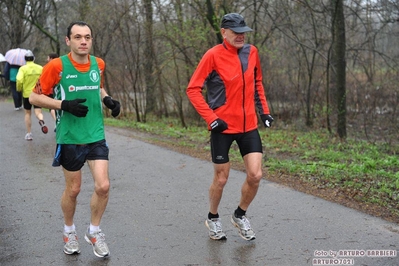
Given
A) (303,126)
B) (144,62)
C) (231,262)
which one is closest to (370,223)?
(231,262)

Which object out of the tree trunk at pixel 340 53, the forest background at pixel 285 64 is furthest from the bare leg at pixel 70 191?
the tree trunk at pixel 340 53

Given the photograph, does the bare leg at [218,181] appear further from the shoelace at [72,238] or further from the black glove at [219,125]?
the shoelace at [72,238]

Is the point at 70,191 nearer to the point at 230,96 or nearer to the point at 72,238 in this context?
the point at 72,238

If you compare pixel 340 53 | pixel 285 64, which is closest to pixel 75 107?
pixel 340 53

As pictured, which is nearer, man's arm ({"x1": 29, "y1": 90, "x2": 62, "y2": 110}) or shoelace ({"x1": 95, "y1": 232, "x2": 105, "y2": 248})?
man's arm ({"x1": 29, "y1": 90, "x2": 62, "y2": 110})

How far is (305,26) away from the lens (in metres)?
16.5

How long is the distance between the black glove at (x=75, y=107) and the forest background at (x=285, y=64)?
19.4ft

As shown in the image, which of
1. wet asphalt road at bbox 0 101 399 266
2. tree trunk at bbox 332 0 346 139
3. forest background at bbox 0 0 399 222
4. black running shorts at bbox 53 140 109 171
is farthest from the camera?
forest background at bbox 0 0 399 222

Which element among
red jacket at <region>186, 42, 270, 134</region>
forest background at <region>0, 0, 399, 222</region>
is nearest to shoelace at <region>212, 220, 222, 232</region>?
red jacket at <region>186, 42, 270, 134</region>

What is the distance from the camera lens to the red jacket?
16.0 ft

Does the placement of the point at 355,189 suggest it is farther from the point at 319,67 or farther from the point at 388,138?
the point at 319,67

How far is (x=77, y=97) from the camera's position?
4.58m

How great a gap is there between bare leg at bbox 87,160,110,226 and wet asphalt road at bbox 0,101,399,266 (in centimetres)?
43

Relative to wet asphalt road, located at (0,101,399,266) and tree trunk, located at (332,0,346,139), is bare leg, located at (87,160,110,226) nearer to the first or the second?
wet asphalt road, located at (0,101,399,266)
